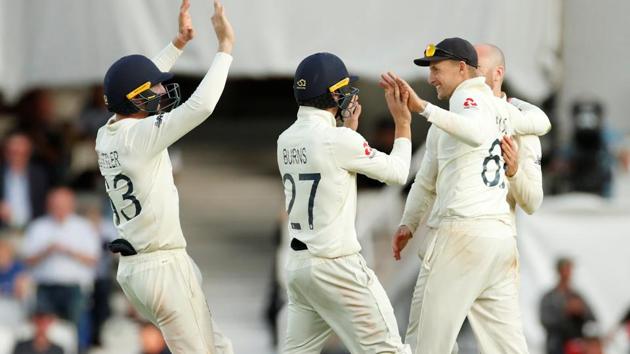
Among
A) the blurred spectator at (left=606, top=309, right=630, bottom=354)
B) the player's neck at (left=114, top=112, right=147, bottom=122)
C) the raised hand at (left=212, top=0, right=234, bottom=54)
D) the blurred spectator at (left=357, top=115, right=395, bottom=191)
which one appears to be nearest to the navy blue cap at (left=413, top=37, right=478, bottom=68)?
the raised hand at (left=212, top=0, right=234, bottom=54)

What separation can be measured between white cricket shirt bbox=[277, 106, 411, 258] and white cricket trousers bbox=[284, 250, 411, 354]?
8 centimetres

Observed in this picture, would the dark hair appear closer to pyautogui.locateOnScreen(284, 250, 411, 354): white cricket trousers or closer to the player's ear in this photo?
pyautogui.locateOnScreen(284, 250, 411, 354): white cricket trousers

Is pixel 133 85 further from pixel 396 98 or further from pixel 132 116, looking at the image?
pixel 396 98

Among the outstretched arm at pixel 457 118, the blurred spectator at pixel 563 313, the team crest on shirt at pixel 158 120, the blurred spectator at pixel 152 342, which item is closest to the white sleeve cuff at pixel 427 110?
the outstretched arm at pixel 457 118

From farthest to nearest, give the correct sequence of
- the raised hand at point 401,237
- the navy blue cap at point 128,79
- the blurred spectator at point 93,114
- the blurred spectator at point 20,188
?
the blurred spectator at point 93,114, the blurred spectator at point 20,188, the raised hand at point 401,237, the navy blue cap at point 128,79

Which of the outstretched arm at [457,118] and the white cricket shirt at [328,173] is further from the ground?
the outstretched arm at [457,118]

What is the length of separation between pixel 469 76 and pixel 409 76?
21.8 ft

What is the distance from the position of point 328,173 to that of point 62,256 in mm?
6554

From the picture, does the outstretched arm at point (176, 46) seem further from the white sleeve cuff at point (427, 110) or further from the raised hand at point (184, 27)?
the white sleeve cuff at point (427, 110)

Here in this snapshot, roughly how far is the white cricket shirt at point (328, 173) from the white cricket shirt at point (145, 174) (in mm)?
498

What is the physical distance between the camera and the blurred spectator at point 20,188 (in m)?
15.4

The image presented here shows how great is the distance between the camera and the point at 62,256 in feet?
47.4

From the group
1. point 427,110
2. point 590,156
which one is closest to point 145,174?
point 427,110

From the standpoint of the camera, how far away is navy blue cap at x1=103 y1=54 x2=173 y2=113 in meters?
8.38
